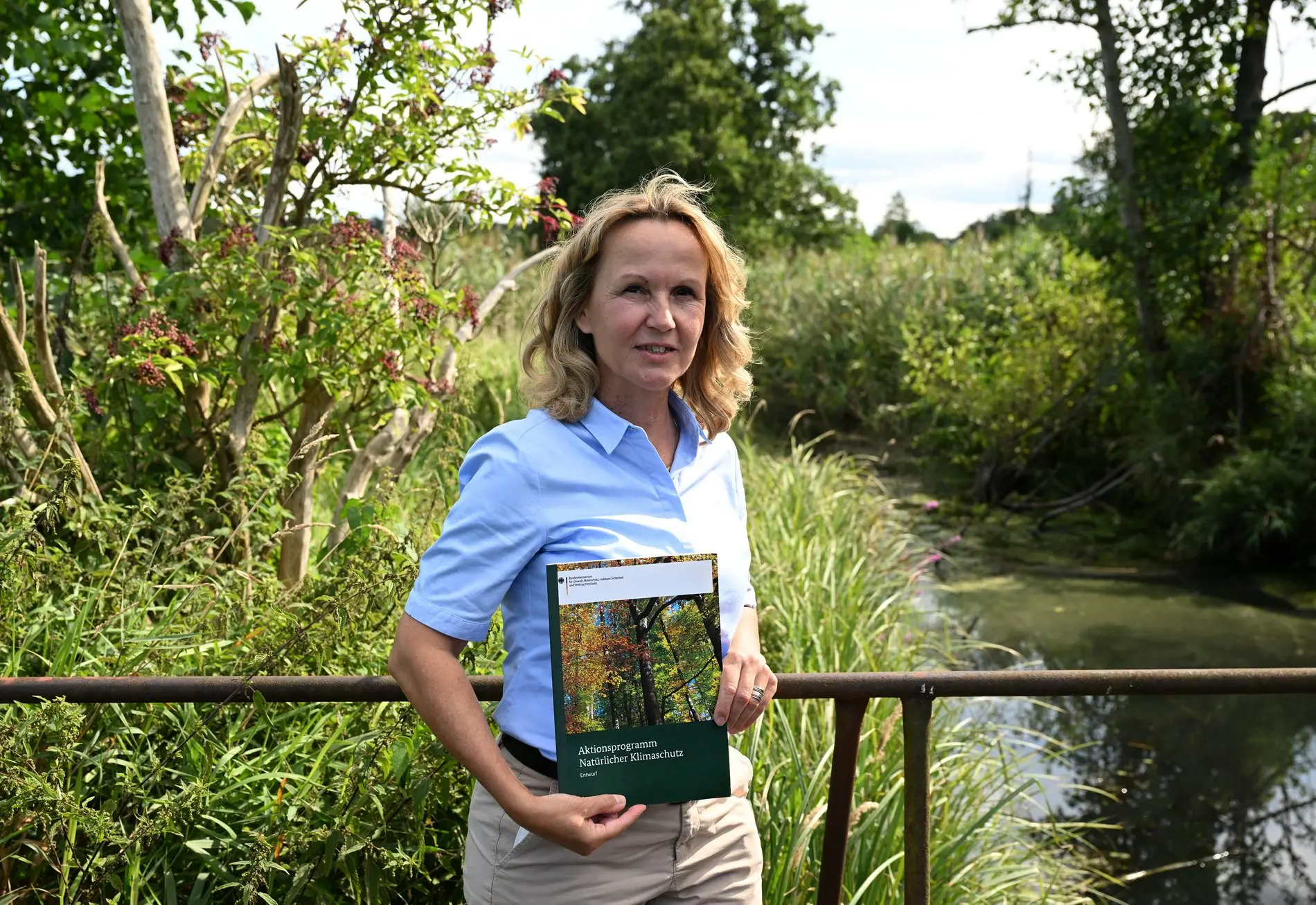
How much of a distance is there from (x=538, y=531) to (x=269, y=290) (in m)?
2.34

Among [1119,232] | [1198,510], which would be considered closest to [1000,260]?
[1119,232]

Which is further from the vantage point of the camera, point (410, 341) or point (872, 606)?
point (872, 606)

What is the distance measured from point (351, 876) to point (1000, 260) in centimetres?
1410

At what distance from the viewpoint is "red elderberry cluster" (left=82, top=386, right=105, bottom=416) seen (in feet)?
11.9

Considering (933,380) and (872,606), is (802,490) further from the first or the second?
(933,380)

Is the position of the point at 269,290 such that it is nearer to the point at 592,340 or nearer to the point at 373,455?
the point at 373,455

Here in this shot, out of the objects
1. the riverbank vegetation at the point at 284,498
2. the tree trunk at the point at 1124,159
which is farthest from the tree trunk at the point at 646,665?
the tree trunk at the point at 1124,159

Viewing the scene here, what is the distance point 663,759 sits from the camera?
4.96 feet

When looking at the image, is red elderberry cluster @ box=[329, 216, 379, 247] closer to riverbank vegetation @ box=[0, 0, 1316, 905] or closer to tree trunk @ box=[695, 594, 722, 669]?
riverbank vegetation @ box=[0, 0, 1316, 905]

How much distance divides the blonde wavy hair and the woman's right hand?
0.53 meters

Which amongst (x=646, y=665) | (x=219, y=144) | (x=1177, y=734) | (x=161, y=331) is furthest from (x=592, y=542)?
(x=1177, y=734)

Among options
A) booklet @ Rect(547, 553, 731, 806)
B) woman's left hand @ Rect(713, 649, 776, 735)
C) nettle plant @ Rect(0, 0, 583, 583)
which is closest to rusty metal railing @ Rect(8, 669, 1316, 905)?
woman's left hand @ Rect(713, 649, 776, 735)

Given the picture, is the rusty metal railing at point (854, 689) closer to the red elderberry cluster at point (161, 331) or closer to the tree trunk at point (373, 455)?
the red elderberry cluster at point (161, 331)

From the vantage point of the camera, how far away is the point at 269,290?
3539 mm
